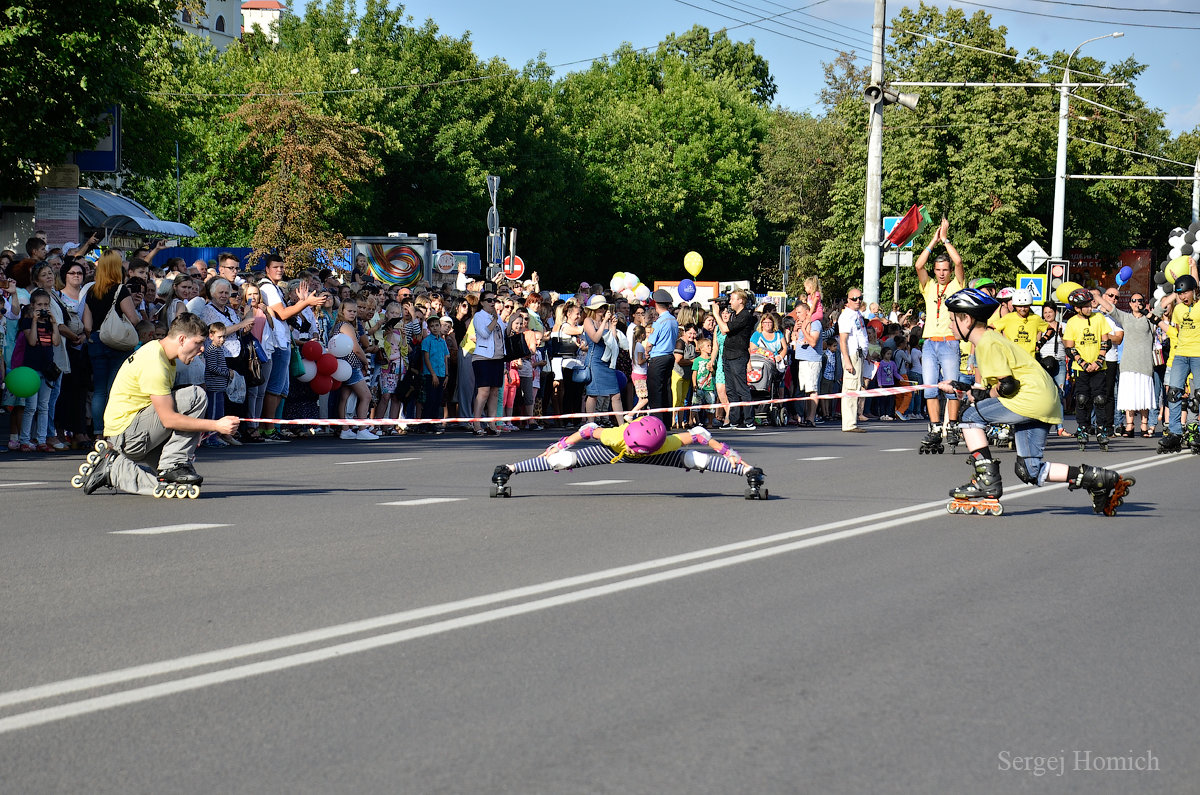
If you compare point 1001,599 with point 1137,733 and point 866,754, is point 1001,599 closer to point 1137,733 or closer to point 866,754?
point 1137,733

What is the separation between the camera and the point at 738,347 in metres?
22.7

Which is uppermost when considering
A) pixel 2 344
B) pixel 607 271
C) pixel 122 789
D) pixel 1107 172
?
pixel 1107 172

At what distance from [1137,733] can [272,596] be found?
13.6 feet

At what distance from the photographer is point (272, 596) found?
7.41 meters

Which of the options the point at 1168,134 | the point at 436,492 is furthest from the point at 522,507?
the point at 1168,134

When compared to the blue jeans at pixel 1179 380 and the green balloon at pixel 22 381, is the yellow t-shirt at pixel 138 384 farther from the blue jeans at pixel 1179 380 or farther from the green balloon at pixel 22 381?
Result: the blue jeans at pixel 1179 380

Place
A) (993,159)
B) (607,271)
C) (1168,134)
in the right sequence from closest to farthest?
1. (993,159)
2. (607,271)
3. (1168,134)

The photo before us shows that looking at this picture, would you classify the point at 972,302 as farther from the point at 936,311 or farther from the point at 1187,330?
the point at 1187,330

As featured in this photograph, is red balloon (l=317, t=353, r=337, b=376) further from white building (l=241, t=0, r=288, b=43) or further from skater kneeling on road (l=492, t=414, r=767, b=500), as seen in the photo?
white building (l=241, t=0, r=288, b=43)

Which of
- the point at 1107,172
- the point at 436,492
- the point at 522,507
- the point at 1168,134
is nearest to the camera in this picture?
the point at 522,507

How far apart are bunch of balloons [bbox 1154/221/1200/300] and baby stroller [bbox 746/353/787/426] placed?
7595 millimetres

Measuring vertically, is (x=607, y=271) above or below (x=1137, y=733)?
above

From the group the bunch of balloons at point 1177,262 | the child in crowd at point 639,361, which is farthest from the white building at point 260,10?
the child in crowd at point 639,361

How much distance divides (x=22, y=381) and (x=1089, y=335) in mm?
13072
